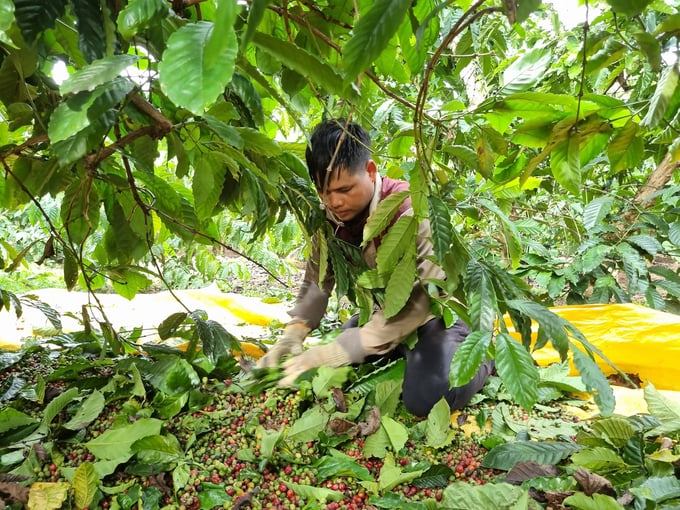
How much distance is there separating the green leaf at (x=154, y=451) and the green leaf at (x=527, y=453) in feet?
2.37

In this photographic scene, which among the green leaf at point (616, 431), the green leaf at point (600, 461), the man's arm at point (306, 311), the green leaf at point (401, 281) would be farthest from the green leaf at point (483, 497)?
the man's arm at point (306, 311)

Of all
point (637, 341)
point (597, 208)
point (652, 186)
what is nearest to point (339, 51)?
point (637, 341)

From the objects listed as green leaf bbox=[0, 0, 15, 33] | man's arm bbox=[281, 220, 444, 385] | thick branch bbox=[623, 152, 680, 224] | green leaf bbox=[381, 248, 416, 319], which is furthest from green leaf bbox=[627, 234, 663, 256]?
green leaf bbox=[0, 0, 15, 33]

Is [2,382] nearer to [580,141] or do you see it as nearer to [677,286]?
[580,141]

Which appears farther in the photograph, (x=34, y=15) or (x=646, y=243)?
(x=646, y=243)

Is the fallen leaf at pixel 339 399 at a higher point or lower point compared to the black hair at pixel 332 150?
lower

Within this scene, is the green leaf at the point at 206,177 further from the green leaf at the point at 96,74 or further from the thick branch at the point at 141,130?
the green leaf at the point at 96,74

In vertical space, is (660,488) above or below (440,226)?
below

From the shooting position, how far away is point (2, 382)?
134cm

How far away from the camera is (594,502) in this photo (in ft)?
2.53

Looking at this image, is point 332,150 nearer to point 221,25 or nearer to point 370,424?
point 370,424

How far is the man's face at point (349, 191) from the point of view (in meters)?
1.31

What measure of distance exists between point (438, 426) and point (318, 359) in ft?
1.48

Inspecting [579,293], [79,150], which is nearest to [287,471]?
[79,150]
